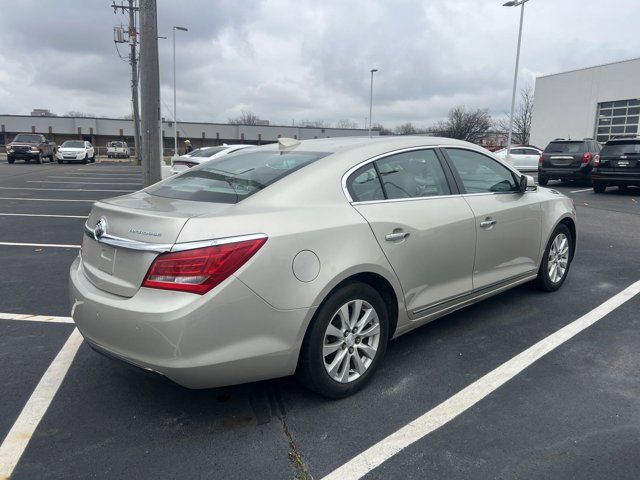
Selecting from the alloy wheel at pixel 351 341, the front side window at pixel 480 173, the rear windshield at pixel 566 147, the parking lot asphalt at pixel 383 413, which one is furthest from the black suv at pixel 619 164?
the alloy wheel at pixel 351 341

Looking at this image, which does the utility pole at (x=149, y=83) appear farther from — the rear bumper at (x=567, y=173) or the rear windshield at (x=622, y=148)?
the rear bumper at (x=567, y=173)

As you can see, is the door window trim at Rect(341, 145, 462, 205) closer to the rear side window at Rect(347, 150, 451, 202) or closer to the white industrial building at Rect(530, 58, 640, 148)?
the rear side window at Rect(347, 150, 451, 202)

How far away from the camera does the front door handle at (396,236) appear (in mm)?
3285

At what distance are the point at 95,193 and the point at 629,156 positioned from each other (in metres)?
15.2

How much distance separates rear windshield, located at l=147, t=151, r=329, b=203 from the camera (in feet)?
10.4

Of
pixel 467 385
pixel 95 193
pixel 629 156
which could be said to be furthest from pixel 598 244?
pixel 95 193

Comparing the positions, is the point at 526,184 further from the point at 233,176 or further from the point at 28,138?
the point at 28,138

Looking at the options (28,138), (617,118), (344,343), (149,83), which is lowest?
(344,343)

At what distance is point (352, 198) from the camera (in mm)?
3248

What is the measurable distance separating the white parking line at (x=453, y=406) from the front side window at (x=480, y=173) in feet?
4.15

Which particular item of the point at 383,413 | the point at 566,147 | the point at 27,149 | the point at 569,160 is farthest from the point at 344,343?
the point at 27,149

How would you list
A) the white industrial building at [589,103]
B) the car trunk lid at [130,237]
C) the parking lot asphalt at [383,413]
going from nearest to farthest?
the parking lot asphalt at [383,413] → the car trunk lid at [130,237] → the white industrial building at [589,103]

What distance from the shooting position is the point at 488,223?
160 inches

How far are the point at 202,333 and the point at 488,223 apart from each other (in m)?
2.46
